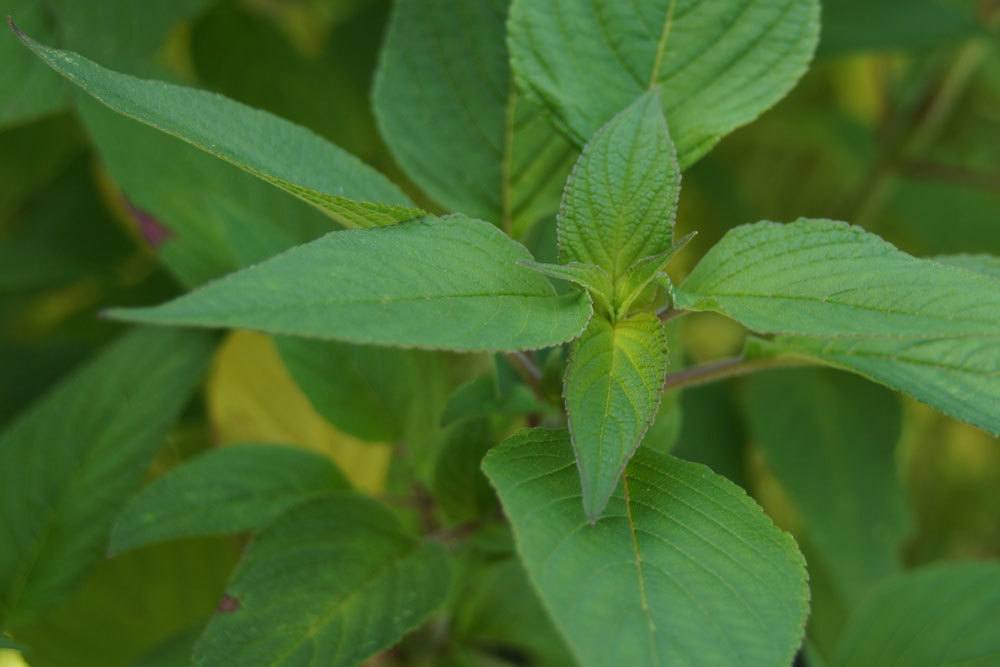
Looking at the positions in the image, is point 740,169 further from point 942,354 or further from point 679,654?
point 679,654

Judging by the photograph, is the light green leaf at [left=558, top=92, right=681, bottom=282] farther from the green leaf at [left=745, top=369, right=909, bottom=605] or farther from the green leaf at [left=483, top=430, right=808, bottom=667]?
the green leaf at [left=745, top=369, right=909, bottom=605]

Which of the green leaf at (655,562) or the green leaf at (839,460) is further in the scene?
the green leaf at (839,460)

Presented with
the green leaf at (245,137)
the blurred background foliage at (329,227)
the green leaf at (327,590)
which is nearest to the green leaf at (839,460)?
the blurred background foliage at (329,227)

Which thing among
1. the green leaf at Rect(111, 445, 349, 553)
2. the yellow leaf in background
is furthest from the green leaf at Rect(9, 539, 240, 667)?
the green leaf at Rect(111, 445, 349, 553)

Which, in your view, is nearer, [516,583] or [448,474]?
[448,474]

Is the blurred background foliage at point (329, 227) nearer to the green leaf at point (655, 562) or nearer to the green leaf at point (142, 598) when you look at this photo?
the green leaf at point (142, 598)

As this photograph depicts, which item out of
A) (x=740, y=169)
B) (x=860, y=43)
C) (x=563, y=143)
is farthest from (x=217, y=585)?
(x=740, y=169)
